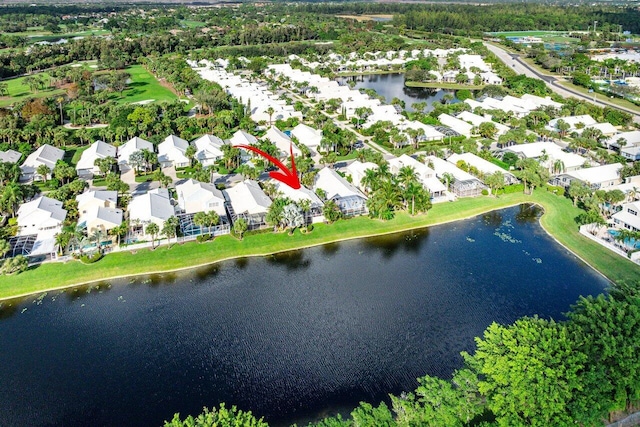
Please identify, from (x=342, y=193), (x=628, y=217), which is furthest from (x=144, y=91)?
(x=628, y=217)

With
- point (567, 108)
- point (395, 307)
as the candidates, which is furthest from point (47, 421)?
point (567, 108)

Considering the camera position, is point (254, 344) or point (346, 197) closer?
point (254, 344)

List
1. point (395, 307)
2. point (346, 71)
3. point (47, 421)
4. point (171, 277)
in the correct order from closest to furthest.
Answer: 1. point (47, 421)
2. point (395, 307)
3. point (171, 277)
4. point (346, 71)

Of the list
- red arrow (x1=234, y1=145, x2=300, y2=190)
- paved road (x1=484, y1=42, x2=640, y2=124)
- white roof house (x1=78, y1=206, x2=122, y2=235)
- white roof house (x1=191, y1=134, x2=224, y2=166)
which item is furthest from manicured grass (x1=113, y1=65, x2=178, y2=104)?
paved road (x1=484, y1=42, x2=640, y2=124)

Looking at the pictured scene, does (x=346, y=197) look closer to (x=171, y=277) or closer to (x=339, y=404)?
(x=171, y=277)

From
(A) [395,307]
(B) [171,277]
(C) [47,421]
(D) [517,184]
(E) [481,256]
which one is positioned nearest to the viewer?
(C) [47,421]

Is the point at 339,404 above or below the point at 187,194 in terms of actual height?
below

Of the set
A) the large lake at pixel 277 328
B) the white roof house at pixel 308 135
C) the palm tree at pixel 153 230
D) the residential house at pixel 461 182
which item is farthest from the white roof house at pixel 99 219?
the residential house at pixel 461 182

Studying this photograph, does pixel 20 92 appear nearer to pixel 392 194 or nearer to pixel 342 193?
pixel 342 193
